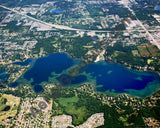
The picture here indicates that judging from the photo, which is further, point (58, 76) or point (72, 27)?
point (72, 27)

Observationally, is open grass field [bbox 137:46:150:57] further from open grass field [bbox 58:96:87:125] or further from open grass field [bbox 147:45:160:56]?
open grass field [bbox 58:96:87:125]

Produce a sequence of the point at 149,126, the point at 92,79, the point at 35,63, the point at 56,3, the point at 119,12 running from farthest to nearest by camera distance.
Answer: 1. the point at 56,3
2. the point at 119,12
3. the point at 35,63
4. the point at 92,79
5. the point at 149,126

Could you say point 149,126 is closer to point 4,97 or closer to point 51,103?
point 51,103

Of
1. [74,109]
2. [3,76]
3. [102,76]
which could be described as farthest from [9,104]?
[102,76]

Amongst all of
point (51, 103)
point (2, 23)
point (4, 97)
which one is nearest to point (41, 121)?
point (51, 103)

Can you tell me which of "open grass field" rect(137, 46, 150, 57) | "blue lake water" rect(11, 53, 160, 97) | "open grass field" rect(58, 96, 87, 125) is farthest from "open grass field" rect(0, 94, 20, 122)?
"open grass field" rect(137, 46, 150, 57)

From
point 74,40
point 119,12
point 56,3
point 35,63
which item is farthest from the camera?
point 56,3
